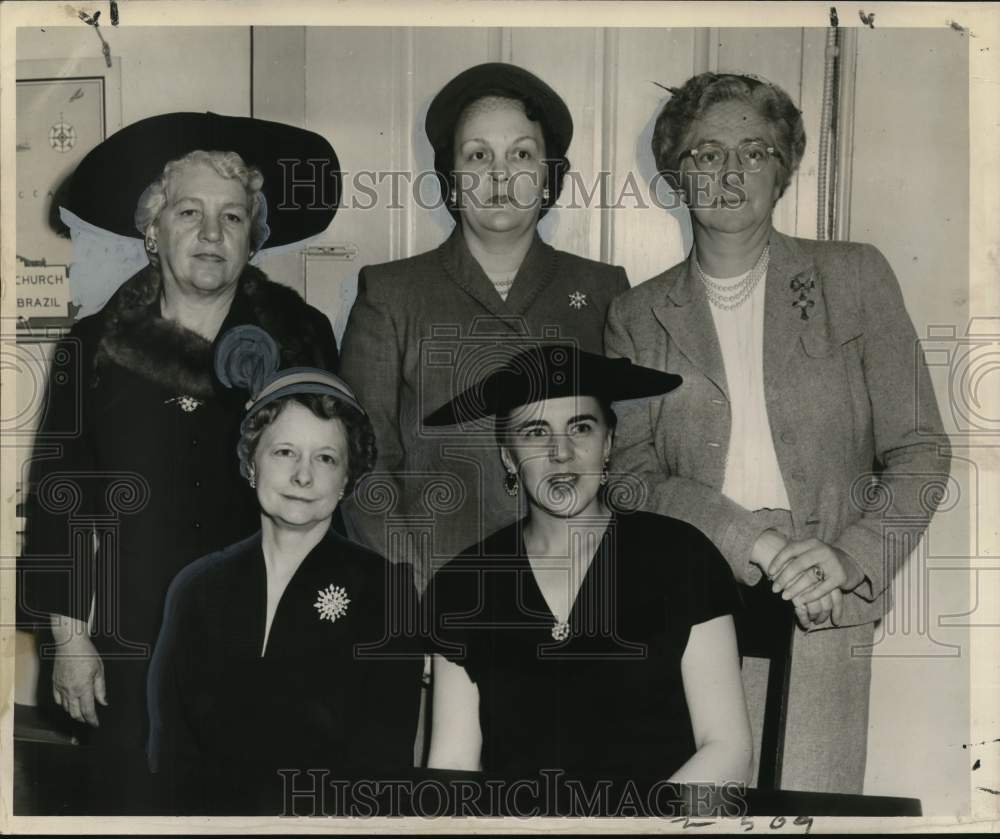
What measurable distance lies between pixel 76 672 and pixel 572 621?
125 cm

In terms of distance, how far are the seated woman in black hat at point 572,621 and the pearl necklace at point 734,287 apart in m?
0.36

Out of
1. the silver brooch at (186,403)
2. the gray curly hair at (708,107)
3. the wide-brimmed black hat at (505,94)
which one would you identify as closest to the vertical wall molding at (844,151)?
the gray curly hair at (708,107)

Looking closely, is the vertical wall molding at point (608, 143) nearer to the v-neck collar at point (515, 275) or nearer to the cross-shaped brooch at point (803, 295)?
the v-neck collar at point (515, 275)

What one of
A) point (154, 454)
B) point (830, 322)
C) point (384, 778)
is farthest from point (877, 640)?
point (154, 454)

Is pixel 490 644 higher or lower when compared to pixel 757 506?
lower

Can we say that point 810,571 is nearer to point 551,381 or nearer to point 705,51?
point 551,381

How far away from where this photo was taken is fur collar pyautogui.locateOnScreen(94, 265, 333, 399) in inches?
111

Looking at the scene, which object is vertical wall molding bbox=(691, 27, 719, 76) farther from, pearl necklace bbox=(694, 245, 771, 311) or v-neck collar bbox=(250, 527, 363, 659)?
v-neck collar bbox=(250, 527, 363, 659)

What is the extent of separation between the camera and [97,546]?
285cm

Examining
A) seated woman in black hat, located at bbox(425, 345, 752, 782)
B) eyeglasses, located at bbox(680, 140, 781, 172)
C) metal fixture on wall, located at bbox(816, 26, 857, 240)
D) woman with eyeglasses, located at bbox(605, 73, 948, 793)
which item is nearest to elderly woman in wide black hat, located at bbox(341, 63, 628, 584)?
seated woman in black hat, located at bbox(425, 345, 752, 782)

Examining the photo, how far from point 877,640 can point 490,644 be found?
3.16 ft

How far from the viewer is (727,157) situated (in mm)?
2781

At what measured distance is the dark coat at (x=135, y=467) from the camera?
281 cm

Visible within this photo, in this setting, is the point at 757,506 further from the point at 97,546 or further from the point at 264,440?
the point at 97,546
